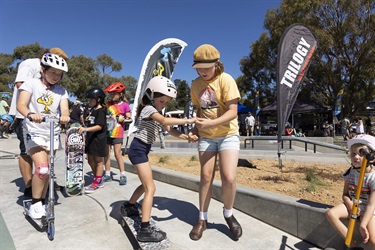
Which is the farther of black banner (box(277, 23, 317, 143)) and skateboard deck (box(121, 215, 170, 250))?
black banner (box(277, 23, 317, 143))

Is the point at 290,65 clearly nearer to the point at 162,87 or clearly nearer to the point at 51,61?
the point at 162,87

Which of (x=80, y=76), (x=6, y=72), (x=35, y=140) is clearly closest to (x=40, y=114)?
(x=35, y=140)

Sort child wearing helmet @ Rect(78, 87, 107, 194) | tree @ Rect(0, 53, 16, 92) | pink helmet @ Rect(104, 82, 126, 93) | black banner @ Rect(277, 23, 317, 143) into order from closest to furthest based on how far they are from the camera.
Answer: child wearing helmet @ Rect(78, 87, 107, 194) → pink helmet @ Rect(104, 82, 126, 93) → black banner @ Rect(277, 23, 317, 143) → tree @ Rect(0, 53, 16, 92)

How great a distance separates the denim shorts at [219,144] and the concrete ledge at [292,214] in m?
0.82

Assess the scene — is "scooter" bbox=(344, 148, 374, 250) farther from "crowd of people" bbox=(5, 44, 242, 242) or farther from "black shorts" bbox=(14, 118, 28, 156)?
"black shorts" bbox=(14, 118, 28, 156)

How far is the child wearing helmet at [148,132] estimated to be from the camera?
98.0 inches

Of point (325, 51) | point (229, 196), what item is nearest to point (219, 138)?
point (229, 196)

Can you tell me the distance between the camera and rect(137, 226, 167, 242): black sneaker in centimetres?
238

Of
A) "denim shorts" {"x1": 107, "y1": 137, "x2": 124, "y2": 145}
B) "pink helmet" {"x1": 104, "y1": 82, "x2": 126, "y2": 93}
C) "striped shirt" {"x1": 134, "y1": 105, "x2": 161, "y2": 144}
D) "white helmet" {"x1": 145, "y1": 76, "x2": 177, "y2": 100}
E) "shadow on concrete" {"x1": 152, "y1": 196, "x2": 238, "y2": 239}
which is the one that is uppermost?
"pink helmet" {"x1": 104, "y1": 82, "x2": 126, "y2": 93}

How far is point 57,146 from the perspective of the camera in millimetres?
3100

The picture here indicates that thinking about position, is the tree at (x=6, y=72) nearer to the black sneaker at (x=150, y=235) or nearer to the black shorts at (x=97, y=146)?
the black shorts at (x=97, y=146)

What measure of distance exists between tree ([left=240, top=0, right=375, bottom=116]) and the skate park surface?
734 inches

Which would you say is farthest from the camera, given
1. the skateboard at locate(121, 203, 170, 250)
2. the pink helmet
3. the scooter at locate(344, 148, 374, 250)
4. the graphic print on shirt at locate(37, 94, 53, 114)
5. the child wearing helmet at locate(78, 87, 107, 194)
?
the pink helmet

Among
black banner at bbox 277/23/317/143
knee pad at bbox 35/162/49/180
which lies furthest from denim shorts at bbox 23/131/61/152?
black banner at bbox 277/23/317/143
